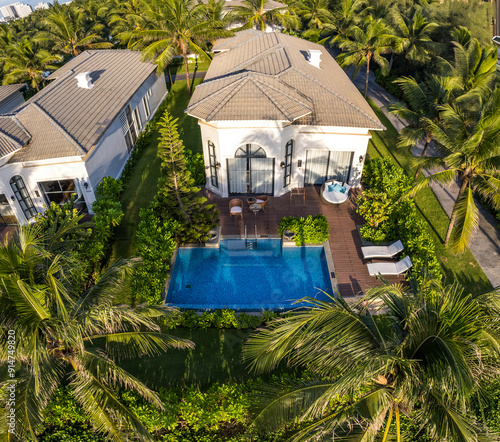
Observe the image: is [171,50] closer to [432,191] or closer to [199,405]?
[432,191]

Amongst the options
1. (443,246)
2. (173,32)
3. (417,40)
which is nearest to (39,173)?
(173,32)

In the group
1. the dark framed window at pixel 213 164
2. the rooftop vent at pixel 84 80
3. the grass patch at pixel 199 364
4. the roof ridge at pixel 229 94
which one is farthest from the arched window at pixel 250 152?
the rooftop vent at pixel 84 80

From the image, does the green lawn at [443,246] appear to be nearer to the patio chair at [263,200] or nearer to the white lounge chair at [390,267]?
the white lounge chair at [390,267]

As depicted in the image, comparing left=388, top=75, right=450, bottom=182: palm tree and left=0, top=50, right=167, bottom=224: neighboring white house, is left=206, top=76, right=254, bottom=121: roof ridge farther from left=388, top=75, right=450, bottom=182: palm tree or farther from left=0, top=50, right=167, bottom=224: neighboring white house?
left=388, top=75, right=450, bottom=182: palm tree

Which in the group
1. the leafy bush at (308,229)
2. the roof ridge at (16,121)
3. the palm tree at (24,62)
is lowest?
the leafy bush at (308,229)

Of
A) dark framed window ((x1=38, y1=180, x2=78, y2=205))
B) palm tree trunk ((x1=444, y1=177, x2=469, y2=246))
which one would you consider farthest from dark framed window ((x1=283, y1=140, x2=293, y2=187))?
dark framed window ((x1=38, y1=180, x2=78, y2=205))

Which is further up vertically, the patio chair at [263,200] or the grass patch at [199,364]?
the patio chair at [263,200]

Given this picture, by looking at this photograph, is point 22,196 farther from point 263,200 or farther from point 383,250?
point 383,250
